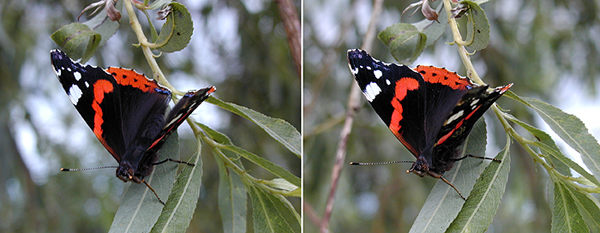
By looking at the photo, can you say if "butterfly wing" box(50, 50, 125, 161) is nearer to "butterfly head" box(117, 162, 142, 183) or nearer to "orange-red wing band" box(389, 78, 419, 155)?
"butterfly head" box(117, 162, 142, 183)

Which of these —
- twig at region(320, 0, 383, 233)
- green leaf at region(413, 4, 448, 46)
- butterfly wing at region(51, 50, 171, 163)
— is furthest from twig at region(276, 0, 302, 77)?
butterfly wing at region(51, 50, 171, 163)

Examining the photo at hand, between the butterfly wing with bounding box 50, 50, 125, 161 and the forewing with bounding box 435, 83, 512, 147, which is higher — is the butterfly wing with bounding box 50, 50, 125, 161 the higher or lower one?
the lower one

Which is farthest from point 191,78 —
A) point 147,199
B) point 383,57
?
point 147,199

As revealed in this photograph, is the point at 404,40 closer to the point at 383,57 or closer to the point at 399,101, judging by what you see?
the point at 399,101

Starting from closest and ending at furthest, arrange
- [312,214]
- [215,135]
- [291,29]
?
[215,135] < [291,29] < [312,214]

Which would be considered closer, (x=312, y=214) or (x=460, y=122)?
(x=460, y=122)

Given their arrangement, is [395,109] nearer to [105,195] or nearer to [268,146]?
[268,146]

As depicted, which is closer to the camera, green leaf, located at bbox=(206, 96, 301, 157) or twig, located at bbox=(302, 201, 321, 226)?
green leaf, located at bbox=(206, 96, 301, 157)
